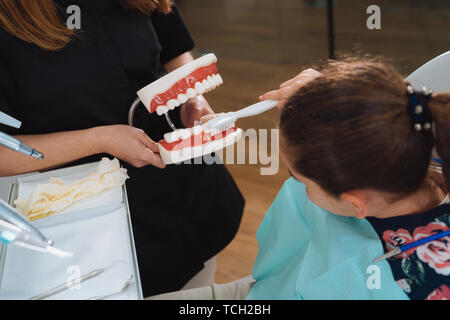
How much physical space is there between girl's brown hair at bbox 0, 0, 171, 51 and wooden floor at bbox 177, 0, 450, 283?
49.8 inches

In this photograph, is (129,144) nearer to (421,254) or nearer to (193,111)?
(193,111)

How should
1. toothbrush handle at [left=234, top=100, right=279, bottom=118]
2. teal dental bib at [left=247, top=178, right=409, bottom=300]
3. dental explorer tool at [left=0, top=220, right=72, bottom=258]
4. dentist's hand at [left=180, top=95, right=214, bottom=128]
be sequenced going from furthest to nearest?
1. dentist's hand at [left=180, top=95, right=214, bottom=128]
2. toothbrush handle at [left=234, top=100, right=279, bottom=118]
3. teal dental bib at [left=247, top=178, right=409, bottom=300]
4. dental explorer tool at [left=0, top=220, right=72, bottom=258]

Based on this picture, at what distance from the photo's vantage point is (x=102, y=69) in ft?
3.58

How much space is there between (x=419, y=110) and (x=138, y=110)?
715 millimetres

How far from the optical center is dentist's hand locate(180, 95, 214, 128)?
1233 millimetres

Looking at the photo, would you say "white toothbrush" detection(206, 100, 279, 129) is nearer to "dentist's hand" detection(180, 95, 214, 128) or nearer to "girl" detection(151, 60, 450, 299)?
"girl" detection(151, 60, 450, 299)

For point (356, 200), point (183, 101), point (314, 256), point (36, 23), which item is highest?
point (36, 23)

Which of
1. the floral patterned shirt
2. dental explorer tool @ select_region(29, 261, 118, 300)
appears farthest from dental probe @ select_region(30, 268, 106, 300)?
the floral patterned shirt

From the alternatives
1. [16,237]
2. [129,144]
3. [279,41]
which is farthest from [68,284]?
[279,41]

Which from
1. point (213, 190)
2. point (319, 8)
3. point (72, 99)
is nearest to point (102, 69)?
point (72, 99)

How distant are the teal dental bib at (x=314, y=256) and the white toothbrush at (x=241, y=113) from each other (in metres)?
0.21

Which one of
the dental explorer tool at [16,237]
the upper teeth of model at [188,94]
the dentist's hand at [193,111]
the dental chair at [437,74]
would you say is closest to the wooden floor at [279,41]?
the dentist's hand at [193,111]

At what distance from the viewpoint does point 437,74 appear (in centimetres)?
100

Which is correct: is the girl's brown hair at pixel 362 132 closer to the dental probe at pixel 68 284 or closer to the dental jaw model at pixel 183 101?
the dental jaw model at pixel 183 101
